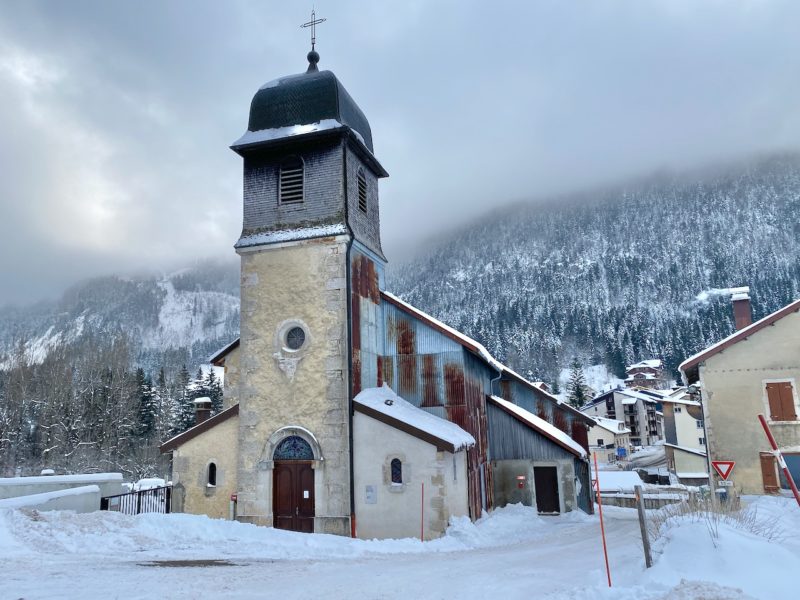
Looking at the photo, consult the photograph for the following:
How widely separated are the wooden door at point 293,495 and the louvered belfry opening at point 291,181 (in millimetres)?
8728

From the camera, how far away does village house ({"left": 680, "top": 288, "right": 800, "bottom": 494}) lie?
2414cm

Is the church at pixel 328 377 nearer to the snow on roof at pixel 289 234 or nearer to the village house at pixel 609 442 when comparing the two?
the snow on roof at pixel 289 234

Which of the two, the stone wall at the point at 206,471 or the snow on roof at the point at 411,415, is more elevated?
the snow on roof at the point at 411,415

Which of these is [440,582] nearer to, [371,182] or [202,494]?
[202,494]

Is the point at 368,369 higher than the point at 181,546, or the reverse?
the point at 368,369

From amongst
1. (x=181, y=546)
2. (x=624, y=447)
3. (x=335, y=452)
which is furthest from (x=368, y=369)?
(x=624, y=447)

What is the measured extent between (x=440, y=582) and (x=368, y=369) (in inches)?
409

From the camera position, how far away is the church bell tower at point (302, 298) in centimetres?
1931

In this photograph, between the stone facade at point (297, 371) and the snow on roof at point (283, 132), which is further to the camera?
the snow on roof at point (283, 132)

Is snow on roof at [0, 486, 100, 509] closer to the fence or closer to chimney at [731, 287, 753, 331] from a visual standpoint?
the fence

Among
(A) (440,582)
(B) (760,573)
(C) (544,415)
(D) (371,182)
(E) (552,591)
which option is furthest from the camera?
(C) (544,415)

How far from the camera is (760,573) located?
26.5ft

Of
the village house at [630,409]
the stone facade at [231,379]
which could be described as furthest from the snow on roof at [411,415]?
the village house at [630,409]

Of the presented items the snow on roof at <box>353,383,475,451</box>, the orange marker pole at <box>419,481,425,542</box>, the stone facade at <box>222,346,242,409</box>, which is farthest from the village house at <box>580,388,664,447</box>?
the orange marker pole at <box>419,481,425,542</box>
